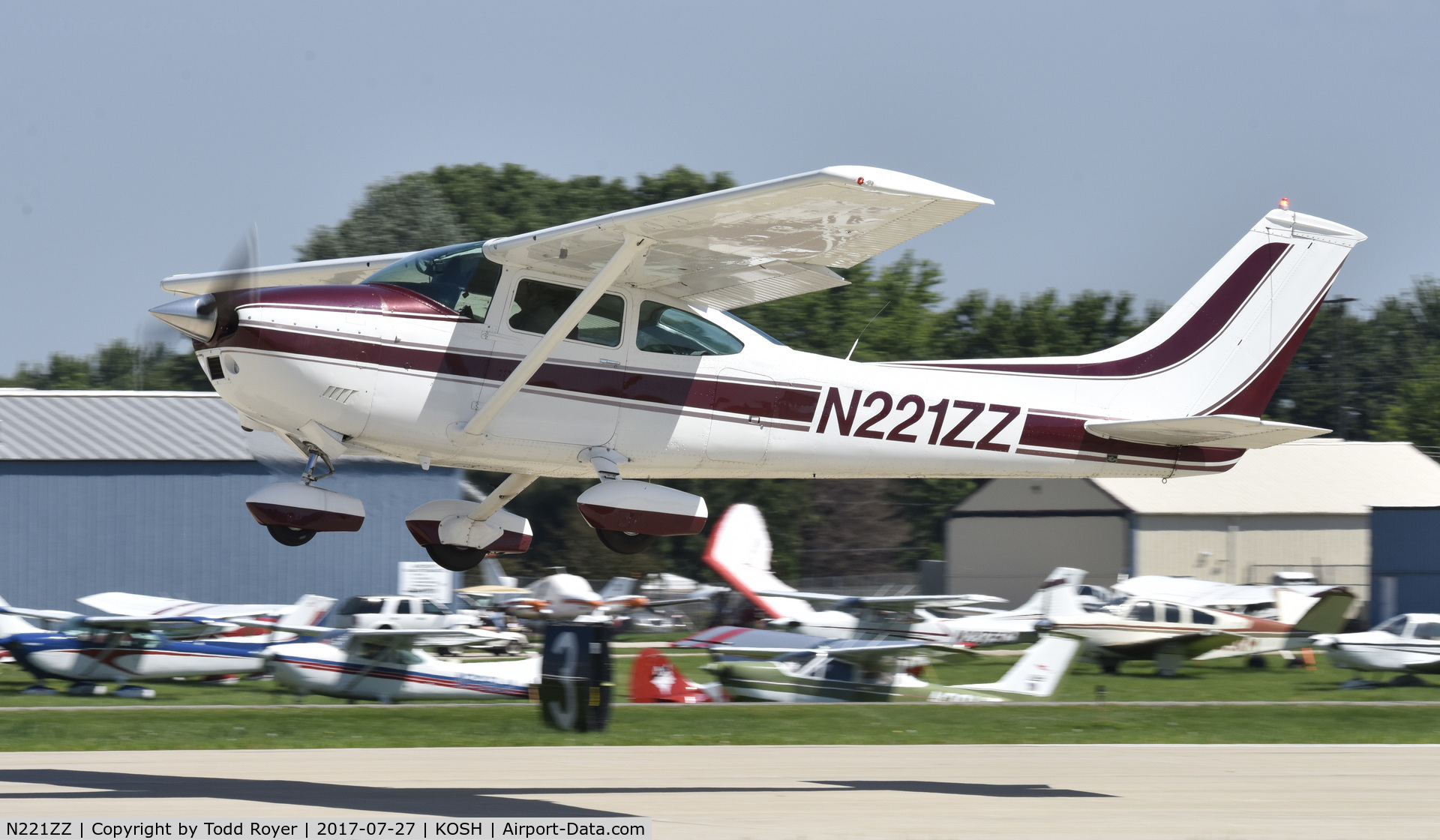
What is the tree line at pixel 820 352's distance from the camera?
5047cm

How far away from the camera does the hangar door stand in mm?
40000

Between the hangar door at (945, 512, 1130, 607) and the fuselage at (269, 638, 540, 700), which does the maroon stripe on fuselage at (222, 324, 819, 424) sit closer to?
the fuselage at (269, 638, 540, 700)

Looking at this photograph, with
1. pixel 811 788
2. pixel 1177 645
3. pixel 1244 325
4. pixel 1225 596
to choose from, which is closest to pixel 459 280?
pixel 811 788

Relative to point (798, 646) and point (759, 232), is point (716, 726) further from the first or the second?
point (759, 232)

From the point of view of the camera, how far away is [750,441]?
10656mm

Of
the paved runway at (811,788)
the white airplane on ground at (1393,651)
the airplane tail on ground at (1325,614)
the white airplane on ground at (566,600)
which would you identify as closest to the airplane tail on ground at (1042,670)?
the paved runway at (811,788)

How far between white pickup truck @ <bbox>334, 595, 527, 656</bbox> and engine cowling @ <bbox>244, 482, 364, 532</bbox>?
1538 cm

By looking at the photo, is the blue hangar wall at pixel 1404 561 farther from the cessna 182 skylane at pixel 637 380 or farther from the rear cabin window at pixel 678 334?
the rear cabin window at pixel 678 334

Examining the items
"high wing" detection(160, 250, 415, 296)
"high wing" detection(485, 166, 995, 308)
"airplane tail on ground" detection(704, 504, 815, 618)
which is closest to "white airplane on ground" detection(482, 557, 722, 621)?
"airplane tail on ground" detection(704, 504, 815, 618)

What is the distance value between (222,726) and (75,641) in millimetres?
4288

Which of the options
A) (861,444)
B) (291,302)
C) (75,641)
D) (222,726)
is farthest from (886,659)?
(291,302)

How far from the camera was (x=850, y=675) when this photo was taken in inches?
825

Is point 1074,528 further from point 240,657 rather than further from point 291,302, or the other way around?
point 291,302

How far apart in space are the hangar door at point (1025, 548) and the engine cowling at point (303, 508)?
32472 millimetres
